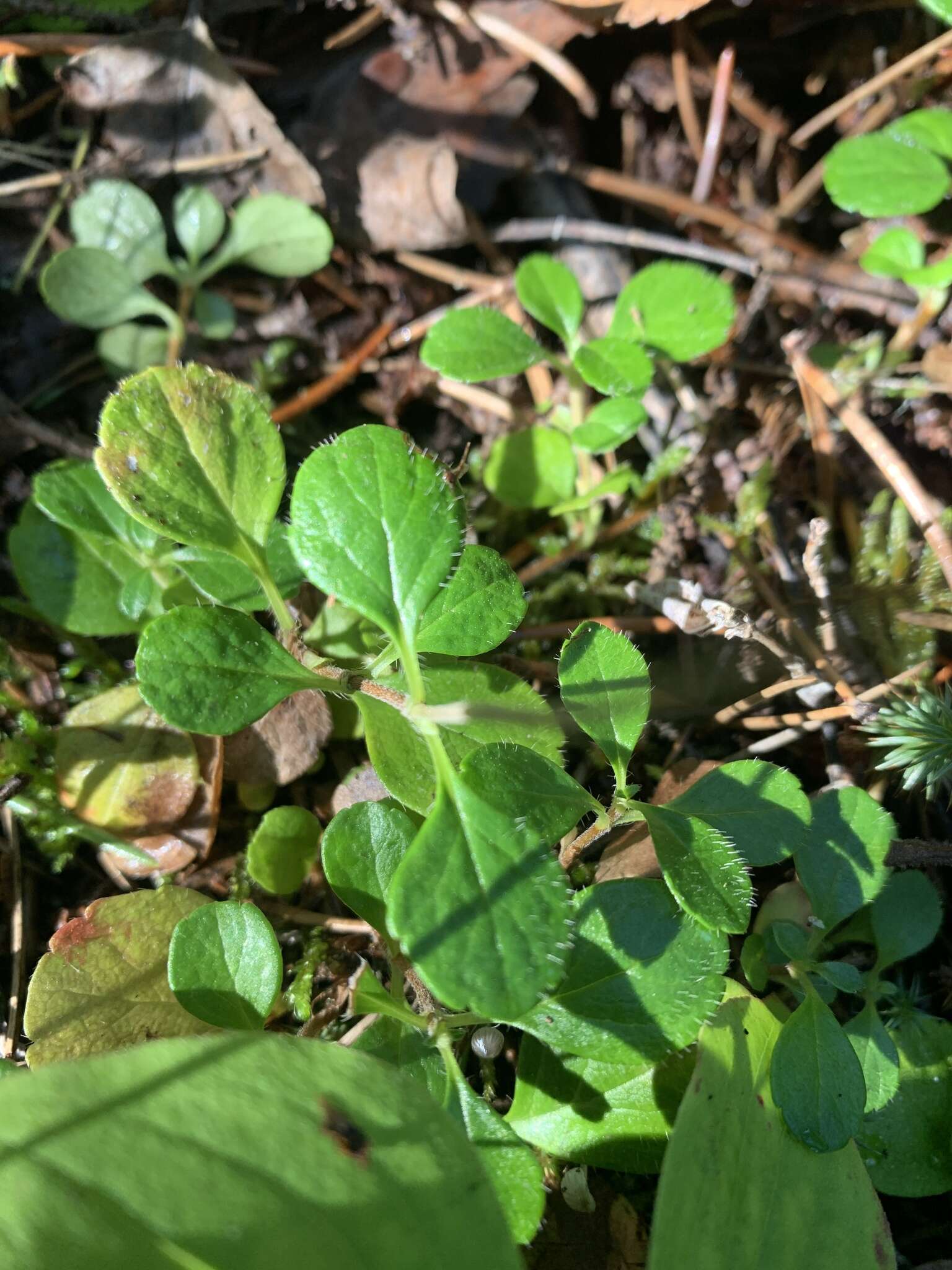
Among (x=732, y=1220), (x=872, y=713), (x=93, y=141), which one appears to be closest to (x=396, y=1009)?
(x=732, y=1220)

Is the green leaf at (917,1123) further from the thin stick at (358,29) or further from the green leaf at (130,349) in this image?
the thin stick at (358,29)

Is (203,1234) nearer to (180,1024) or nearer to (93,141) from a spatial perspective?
(180,1024)

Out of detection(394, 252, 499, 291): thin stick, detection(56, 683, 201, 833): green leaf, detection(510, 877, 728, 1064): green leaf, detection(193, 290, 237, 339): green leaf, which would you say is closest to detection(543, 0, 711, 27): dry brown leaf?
detection(394, 252, 499, 291): thin stick

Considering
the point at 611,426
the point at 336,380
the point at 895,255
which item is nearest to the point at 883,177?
the point at 895,255

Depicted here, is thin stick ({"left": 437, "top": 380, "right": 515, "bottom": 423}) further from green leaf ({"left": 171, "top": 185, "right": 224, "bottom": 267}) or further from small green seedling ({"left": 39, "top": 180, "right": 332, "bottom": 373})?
green leaf ({"left": 171, "top": 185, "right": 224, "bottom": 267})

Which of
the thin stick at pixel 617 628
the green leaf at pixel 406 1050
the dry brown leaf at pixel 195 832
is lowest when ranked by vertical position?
the green leaf at pixel 406 1050

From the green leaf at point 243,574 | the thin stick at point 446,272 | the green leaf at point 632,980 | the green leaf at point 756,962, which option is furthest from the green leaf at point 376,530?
the thin stick at point 446,272

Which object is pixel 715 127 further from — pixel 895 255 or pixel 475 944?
pixel 475 944

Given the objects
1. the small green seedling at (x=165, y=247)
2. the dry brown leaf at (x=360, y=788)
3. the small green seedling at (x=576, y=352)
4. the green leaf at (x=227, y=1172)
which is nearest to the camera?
the green leaf at (x=227, y=1172)
